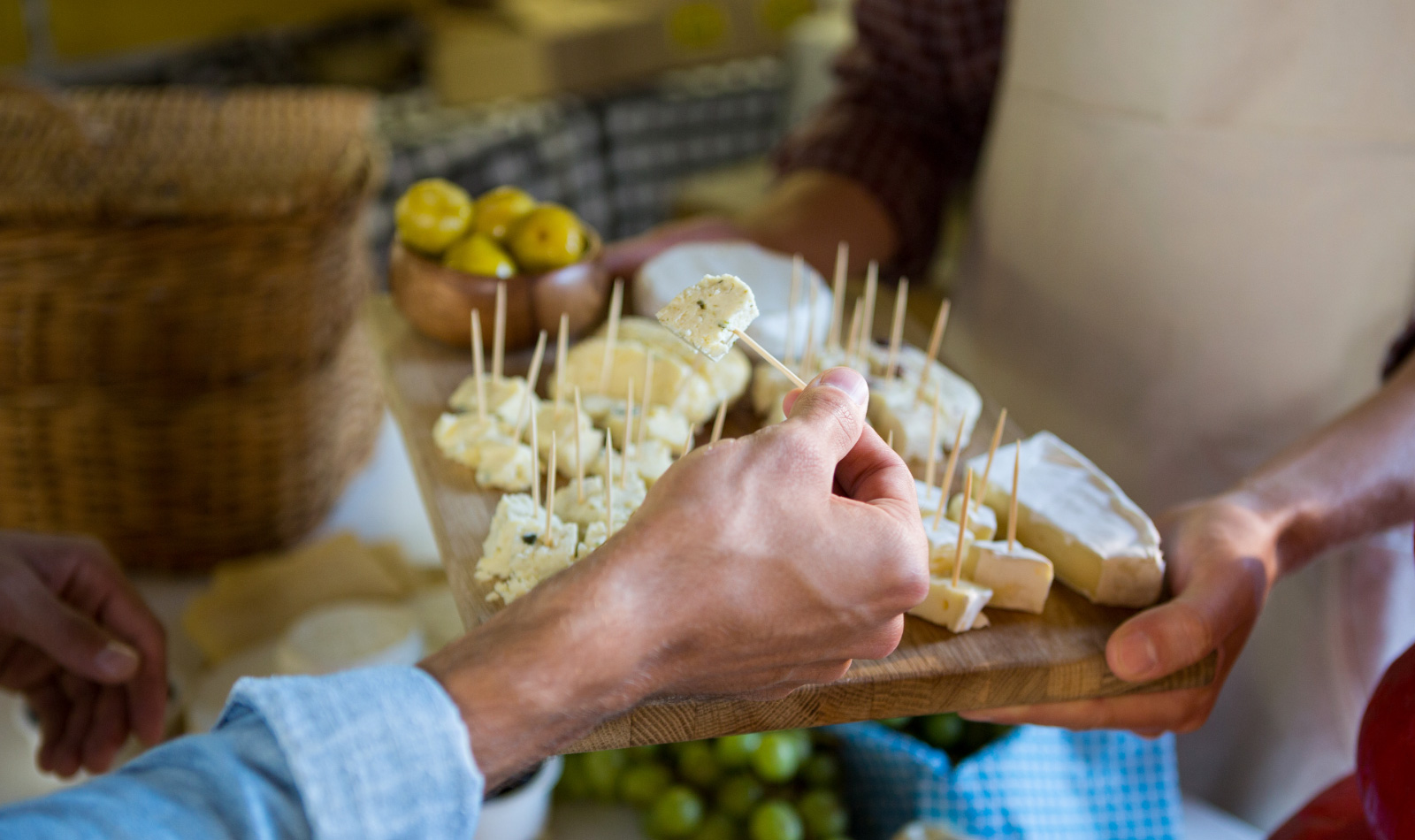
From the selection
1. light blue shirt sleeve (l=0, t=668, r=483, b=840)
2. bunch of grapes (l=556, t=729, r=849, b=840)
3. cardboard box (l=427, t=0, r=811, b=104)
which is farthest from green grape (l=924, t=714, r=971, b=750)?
cardboard box (l=427, t=0, r=811, b=104)

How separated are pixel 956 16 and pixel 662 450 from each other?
917 mm

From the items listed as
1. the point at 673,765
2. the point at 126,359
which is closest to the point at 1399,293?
the point at 673,765

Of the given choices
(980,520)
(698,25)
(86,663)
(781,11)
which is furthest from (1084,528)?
(781,11)

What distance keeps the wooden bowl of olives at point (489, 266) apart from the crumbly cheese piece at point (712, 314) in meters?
0.41

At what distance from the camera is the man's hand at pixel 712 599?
0.59 m

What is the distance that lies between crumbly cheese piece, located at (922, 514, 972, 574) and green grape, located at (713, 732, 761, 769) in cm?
37

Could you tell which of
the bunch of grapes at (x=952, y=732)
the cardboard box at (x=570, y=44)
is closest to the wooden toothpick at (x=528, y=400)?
the bunch of grapes at (x=952, y=732)

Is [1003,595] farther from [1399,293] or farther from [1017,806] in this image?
[1399,293]

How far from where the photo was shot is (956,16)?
1.50 meters

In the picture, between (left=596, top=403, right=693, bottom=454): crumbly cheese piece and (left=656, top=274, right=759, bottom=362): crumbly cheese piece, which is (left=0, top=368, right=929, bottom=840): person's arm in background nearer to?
(left=656, top=274, right=759, bottom=362): crumbly cheese piece

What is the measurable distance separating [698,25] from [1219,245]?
2.08 metres

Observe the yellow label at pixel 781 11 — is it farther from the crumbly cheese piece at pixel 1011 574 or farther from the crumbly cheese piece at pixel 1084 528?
the crumbly cheese piece at pixel 1011 574

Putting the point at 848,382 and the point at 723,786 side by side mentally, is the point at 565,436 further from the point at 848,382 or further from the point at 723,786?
the point at 723,786

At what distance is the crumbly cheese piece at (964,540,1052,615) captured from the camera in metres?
0.85
